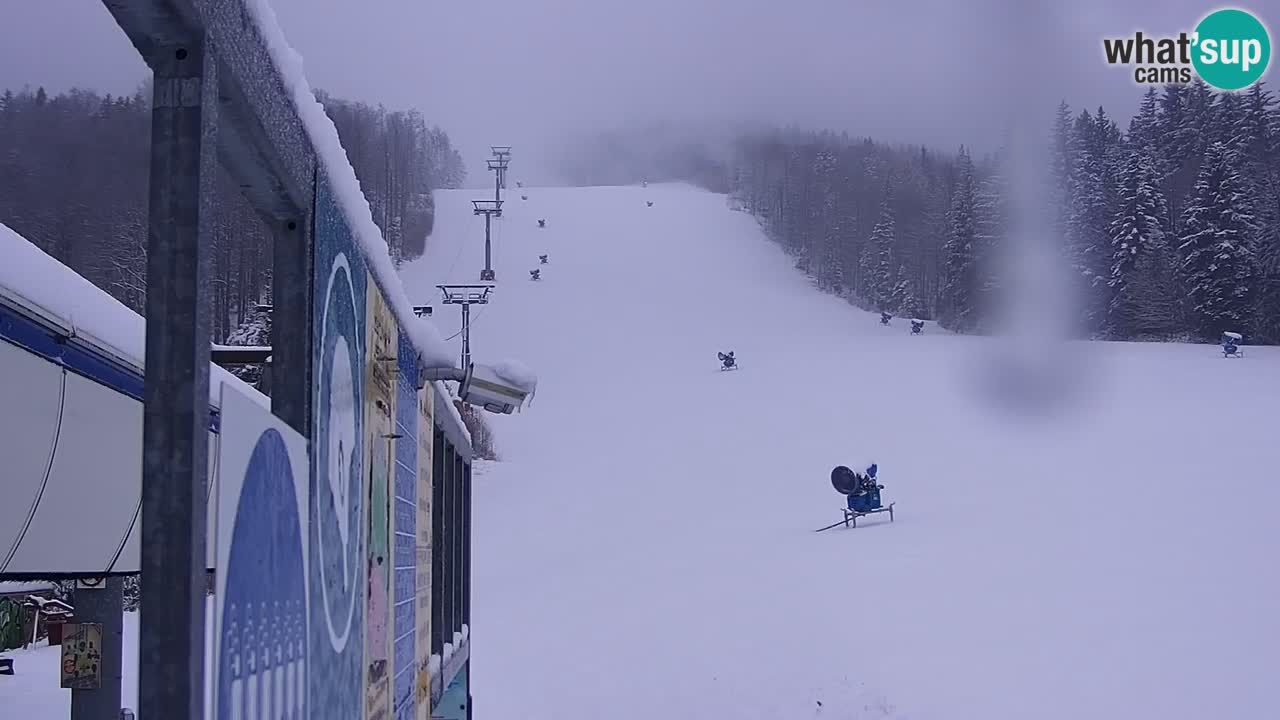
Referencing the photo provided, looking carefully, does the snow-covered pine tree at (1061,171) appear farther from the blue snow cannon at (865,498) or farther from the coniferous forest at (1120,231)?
the blue snow cannon at (865,498)

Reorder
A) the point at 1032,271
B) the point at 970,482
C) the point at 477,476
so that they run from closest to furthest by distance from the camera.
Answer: the point at 970,482
the point at 477,476
the point at 1032,271

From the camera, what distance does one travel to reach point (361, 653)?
3236 millimetres

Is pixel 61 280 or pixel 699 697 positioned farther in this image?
pixel 699 697

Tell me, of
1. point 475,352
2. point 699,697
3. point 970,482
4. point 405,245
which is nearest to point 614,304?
point 475,352

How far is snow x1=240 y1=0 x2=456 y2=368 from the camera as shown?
2.13m

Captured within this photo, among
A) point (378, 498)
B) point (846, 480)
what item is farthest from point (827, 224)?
point (378, 498)

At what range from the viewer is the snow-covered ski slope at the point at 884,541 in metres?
10.5

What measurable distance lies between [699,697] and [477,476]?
11.9 meters

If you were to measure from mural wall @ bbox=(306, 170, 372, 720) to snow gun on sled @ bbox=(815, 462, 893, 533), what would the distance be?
14.0 meters

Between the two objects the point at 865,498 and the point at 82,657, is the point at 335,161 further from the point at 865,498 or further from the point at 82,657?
the point at 865,498

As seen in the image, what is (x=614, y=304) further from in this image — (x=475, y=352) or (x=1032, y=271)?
(x=1032, y=271)

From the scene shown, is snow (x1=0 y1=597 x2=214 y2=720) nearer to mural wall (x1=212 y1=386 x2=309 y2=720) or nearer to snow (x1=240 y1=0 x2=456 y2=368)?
snow (x1=240 y1=0 x2=456 y2=368)

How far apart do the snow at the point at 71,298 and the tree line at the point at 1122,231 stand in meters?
41.9

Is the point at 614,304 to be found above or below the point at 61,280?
above
